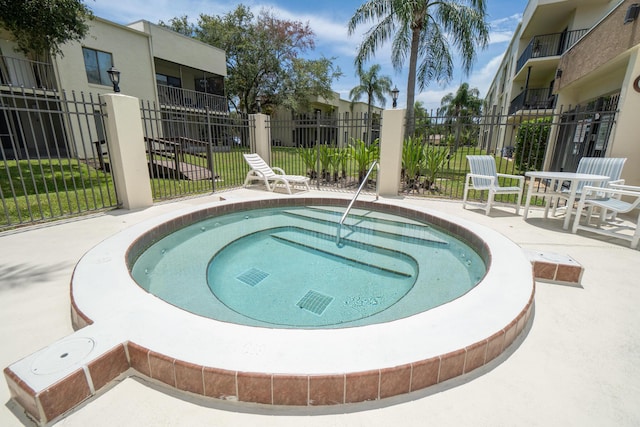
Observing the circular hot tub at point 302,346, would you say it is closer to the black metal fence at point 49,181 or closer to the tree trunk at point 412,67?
the black metal fence at point 49,181

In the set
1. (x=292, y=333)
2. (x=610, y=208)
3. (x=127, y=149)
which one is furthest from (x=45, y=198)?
(x=610, y=208)

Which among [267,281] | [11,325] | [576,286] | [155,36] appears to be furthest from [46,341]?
[155,36]

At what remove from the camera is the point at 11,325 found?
2.17 metres

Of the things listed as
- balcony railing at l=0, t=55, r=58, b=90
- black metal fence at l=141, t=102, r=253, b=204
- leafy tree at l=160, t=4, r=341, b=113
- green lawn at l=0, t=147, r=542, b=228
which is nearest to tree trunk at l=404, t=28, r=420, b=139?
green lawn at l=0, t=147, r=542, b=228

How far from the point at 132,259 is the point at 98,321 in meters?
1.78

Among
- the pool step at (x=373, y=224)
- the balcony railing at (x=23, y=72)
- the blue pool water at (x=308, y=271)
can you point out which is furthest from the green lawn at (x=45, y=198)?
the balcony railing at (x=23, y=72)

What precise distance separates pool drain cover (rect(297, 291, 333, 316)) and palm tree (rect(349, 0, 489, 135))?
8480 millimetres

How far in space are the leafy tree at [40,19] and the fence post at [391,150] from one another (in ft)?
31.5

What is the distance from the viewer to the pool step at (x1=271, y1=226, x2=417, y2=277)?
374 cm

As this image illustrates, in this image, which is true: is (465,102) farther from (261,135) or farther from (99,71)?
(99,71)

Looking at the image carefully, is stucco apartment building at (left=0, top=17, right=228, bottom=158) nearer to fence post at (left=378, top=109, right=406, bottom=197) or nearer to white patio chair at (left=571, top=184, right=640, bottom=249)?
fence post at (left=378, top=109, right=406, bottom=197)

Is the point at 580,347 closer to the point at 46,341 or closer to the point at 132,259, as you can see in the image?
the point at 46,341

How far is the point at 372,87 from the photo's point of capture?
27.8 metres

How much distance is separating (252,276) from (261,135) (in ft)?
21.0
